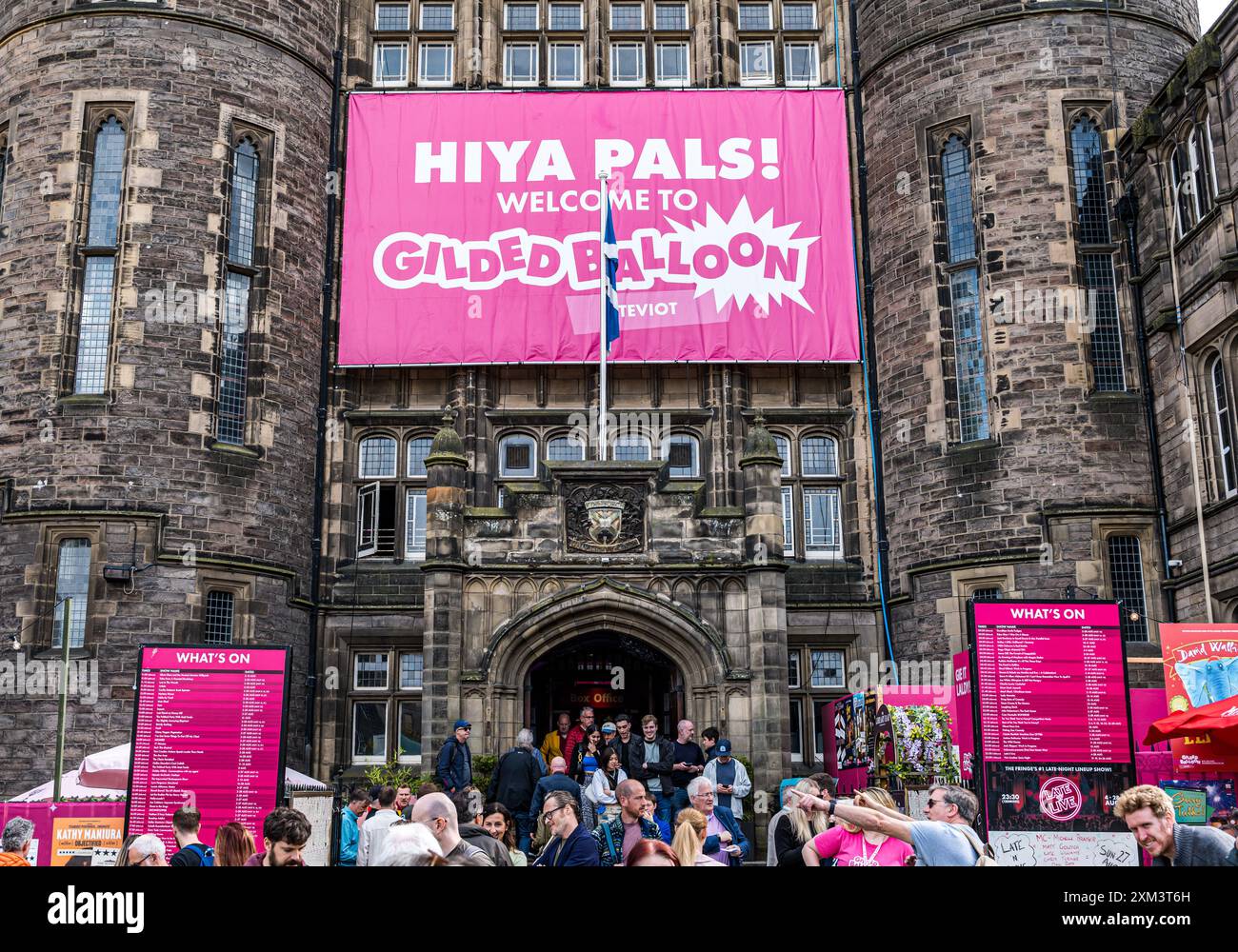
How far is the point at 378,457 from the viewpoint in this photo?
77.0 ft

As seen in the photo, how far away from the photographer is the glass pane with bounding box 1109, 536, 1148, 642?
20344 millimetres

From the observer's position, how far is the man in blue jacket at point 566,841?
7766 mm

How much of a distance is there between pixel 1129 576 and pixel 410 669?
38.9ft

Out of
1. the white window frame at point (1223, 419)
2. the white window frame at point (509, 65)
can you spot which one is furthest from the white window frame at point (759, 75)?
the white window frame at point (1223, 419)

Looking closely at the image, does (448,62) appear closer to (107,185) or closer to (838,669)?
(107,185)

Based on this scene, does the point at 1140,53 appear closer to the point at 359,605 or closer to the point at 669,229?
the point at 669,229

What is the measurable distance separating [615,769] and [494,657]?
4205 mm

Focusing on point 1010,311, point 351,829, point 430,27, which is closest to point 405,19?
point 430,27

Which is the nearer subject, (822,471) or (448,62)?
(822,471)

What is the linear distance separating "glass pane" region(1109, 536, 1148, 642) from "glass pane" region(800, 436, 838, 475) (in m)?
5.06

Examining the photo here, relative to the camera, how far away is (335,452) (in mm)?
23266

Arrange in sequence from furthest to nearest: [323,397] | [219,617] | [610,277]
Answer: [323,397] < [610,277] < [219,617]
